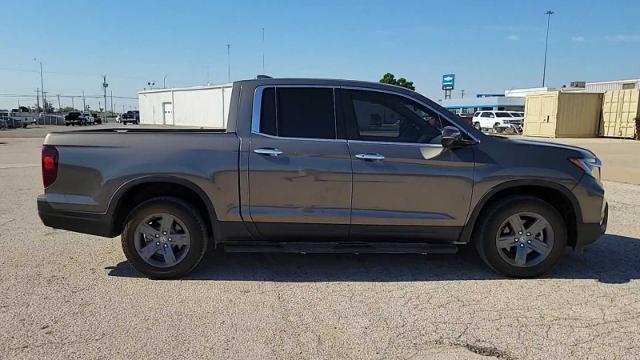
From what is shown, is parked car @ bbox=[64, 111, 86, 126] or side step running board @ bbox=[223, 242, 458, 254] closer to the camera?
side step running board @ bbox=[223, 242, 458, 254]

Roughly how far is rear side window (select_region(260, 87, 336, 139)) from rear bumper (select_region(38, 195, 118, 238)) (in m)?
1.76

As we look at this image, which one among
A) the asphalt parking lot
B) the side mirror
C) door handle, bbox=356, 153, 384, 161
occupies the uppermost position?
the side mirror

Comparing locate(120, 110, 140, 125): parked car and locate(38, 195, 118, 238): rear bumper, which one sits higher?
locate(120, 110, 140, 125): parked car

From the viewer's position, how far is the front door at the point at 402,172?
4.50 meters

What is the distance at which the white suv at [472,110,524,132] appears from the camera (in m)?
37.1

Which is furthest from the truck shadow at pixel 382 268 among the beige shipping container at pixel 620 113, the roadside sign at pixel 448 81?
the roadside sign at pixel 448 81

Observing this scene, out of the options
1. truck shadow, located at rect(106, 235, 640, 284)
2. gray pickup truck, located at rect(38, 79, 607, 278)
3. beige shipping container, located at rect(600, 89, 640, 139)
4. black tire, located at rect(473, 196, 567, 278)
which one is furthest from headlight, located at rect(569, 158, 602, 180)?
beige shipping container, located at rect(600, 89, 640, 139)

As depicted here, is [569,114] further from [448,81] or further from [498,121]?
[448,81]

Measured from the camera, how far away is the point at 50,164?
4.55 m

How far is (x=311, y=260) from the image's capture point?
206 inches

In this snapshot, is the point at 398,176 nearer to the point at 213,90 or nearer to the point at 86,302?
the point at 86,302

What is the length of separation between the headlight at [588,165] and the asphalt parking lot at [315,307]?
105 cm

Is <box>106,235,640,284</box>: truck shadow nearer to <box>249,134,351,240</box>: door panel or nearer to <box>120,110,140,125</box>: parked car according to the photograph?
<box>249,134,351,240</box>: door panel

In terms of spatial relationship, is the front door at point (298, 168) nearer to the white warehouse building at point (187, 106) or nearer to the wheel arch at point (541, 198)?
the wheel arch at point (541, 198)
